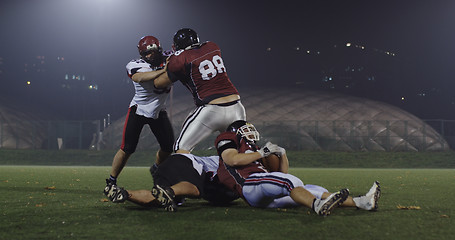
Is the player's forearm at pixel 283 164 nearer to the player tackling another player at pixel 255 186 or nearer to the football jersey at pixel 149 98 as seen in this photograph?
the player tackling another player at pixel 255 186

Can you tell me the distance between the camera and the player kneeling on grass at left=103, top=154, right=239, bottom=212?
4742 millimetres

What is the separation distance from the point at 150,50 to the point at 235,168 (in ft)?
8.37

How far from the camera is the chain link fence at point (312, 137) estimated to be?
33875 millimetres

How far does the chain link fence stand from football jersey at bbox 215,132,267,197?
2743 cm

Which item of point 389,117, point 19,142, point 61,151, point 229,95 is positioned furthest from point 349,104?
point 229,95

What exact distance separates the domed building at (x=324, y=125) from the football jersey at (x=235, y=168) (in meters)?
23.9

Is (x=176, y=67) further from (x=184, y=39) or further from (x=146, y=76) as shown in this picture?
(x=146, y=76)

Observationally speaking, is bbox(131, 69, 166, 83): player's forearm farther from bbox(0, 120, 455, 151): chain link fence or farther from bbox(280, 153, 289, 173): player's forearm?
bbox(0, 120, 455, 151): chain link fence

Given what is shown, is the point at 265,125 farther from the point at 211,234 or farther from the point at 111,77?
the point at 111,77

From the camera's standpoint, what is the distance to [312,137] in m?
34.8

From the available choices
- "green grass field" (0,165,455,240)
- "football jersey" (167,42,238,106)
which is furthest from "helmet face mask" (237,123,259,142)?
"football jersey" (167,42,238,106)

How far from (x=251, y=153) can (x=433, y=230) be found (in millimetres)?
1811

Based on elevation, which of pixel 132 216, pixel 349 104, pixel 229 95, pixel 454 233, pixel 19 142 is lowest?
pixel 19 142

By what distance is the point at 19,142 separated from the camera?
37.8 meters
